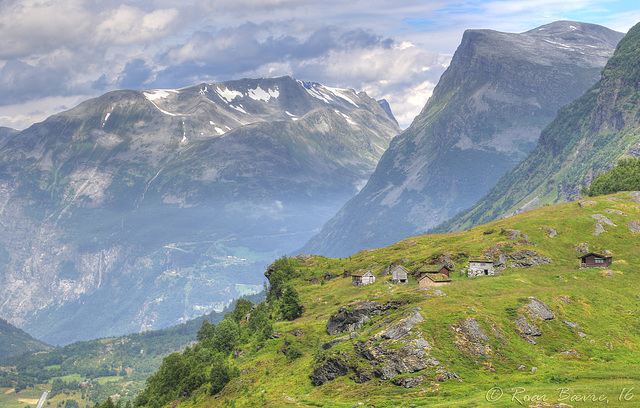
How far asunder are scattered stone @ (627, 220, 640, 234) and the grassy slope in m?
2.00

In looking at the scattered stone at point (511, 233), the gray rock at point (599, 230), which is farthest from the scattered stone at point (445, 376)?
the gray rock at point (599, 230)

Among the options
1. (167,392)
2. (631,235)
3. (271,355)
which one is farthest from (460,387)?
(167,392)

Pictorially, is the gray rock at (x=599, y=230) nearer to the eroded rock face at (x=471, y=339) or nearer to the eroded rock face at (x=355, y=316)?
the eroded rock face at (x=355, y=316)

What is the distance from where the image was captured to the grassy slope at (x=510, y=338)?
3297 inches

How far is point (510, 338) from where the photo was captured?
3893 inches

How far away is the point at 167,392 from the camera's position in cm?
16200

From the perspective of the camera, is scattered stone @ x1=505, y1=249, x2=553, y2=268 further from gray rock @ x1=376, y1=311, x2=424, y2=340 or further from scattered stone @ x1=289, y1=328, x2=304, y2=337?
scattered stone @ x1=289, y1=328, x2=304, y2=337

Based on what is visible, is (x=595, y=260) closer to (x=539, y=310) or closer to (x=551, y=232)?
(x=551, y=232)

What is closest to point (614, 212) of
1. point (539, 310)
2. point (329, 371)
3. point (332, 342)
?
point (539, 310)

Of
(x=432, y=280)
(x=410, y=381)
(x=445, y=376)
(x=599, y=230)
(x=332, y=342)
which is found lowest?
(x=445, y=376)

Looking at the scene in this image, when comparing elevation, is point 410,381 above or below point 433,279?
below

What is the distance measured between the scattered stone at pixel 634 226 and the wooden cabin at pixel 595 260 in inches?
914

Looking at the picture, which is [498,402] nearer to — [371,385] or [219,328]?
[371,385]

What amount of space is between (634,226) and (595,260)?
2823cm
